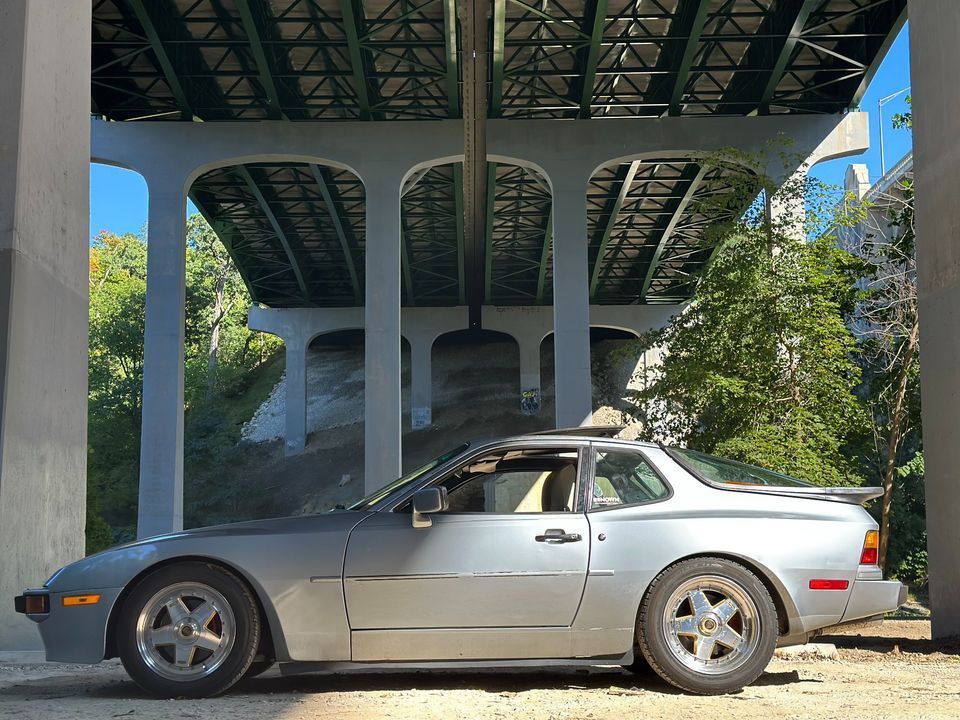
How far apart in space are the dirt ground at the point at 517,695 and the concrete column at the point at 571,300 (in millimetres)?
17571

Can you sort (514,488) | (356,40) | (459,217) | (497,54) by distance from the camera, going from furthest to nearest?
(459,217) < (497,54) < (356,40) < (514,488)

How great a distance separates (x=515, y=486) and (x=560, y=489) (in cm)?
26

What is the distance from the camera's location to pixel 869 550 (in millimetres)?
5730

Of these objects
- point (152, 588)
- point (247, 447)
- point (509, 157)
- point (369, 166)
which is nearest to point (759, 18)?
point (509, 157)

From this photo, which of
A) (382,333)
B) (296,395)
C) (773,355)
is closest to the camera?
(773,355)

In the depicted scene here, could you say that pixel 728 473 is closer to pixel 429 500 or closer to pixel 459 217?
pixel 429 500

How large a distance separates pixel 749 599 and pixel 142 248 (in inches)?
2713

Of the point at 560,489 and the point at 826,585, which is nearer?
the point at 826,585

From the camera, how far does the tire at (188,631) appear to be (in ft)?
17.5

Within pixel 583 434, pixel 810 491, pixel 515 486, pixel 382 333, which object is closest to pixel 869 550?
pixel 810 491

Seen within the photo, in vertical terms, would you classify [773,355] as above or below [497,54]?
below

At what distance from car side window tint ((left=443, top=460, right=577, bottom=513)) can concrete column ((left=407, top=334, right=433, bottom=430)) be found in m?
44.7

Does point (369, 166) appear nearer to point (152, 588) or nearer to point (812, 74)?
point (812, 74)

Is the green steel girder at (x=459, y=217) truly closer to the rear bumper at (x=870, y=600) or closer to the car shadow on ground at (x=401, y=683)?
the car shadow on ground at (x=401, y=683)
